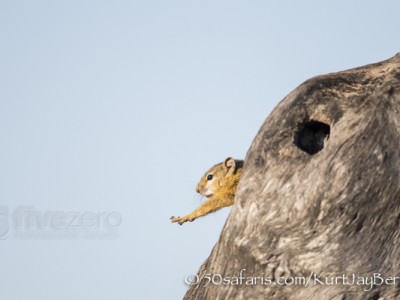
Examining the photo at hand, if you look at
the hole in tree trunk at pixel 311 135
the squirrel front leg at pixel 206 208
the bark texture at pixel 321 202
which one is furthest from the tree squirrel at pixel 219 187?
the hole in tree trunk at pixel 311 135

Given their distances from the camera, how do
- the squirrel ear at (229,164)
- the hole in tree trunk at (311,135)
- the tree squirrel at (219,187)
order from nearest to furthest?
the hole in tree trunk at (311,135) < the tree squirrel at (219,187) < the squirrel ear at (229,164)

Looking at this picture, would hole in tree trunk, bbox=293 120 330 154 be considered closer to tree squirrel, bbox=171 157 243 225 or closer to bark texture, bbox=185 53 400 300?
bark texture, bbox=185 53 400 300

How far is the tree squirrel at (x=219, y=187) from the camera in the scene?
17906mm

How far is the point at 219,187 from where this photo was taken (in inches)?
748

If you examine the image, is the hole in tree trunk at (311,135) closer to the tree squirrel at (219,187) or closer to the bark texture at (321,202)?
the bark texture at (321,202)

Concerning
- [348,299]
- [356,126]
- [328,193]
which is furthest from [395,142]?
[348,299]

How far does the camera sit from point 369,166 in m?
10.7

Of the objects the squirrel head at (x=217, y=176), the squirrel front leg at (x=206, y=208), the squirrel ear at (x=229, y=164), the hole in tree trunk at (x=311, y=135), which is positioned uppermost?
the hole in tree trunk at (x=311, y=135)

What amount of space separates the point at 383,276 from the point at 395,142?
1.95m

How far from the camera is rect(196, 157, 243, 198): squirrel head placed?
1847 cm

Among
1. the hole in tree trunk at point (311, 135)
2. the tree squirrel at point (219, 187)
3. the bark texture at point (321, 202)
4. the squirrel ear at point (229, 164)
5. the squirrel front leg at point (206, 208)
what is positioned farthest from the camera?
the squirrel ear at point (229, 164)

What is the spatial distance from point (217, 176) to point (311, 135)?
7.32 meters

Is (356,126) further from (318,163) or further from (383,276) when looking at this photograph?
(383,276)

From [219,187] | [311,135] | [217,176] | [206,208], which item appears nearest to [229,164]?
[217,176]
